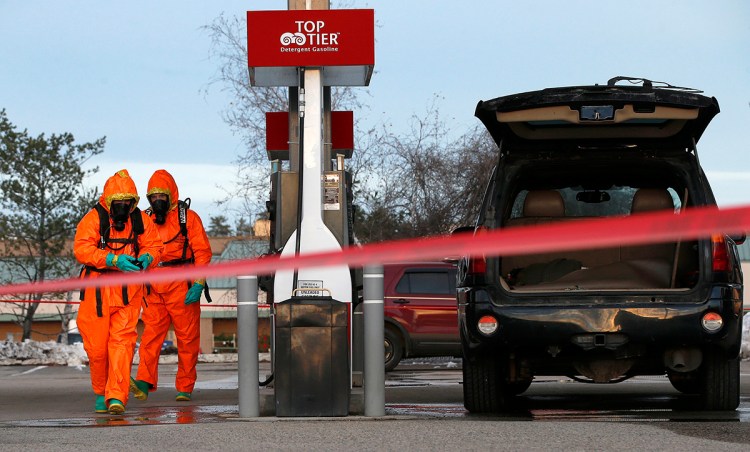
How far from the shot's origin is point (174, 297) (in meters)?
11.4

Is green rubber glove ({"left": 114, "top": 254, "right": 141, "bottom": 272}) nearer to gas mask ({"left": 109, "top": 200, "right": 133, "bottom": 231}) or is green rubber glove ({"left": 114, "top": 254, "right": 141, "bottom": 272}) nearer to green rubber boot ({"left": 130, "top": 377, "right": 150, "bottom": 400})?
gas mask ({"left": 109, "top": 200, "right": 133, "bottom": 231})

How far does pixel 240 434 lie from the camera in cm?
730

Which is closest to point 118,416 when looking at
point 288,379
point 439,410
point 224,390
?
point 288,379

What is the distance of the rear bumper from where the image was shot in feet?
27.0

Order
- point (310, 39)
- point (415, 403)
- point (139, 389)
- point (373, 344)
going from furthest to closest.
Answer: point (139, 389) → point (415, 403) → point (310, 39) → point (373, 344)

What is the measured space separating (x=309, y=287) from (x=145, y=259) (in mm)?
1671

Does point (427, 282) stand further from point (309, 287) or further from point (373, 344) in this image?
point (373, 344)

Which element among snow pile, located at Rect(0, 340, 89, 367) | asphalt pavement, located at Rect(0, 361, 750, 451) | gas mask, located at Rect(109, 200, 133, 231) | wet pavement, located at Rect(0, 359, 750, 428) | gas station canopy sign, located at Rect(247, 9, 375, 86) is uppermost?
gas station canopy sign, located at Rect(247, 9, 375, 86)

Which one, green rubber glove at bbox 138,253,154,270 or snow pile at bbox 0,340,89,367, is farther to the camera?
snow pile at bbox 0,340,89,367

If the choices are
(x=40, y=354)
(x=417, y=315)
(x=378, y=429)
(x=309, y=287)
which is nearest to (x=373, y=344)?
(x=309, y=287)

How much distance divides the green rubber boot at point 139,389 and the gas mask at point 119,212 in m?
1.87

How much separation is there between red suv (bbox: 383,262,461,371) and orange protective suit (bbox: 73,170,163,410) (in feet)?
23.8

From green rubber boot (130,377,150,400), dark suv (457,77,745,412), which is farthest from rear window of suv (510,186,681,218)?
green rubber boot (130,377,150,400)

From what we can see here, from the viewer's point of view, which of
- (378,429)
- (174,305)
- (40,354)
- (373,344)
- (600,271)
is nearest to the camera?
(378,429)
